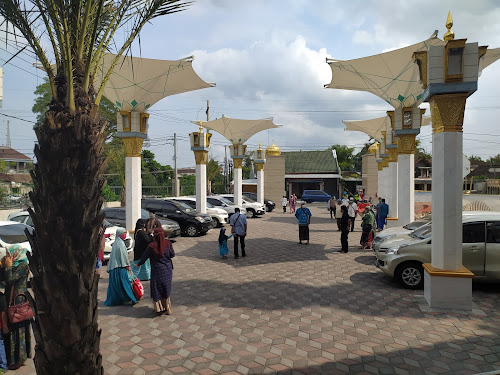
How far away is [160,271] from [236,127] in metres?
19.8

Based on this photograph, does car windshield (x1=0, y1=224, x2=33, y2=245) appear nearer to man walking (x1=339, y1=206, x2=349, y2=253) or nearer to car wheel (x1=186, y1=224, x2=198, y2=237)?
car wheel (x1=186, y1=224, x2=198, y2=237)

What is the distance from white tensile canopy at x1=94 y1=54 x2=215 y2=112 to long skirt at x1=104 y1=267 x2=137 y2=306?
8136 mm

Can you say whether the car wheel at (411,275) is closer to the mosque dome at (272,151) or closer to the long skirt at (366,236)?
the long skirt at (366,236)

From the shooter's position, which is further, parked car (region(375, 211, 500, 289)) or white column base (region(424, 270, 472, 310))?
parked car (region(375, 211, 500, 289))

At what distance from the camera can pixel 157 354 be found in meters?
4.77

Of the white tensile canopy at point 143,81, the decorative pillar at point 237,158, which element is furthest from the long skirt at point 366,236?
the decorative pillar at point 237,158

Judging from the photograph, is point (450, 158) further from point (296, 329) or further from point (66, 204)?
point (66, 204)

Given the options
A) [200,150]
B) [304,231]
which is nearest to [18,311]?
[304,231]

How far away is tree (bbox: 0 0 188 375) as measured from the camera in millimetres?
3238

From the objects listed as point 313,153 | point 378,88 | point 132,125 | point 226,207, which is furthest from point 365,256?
point 313,153

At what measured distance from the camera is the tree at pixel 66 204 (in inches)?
127

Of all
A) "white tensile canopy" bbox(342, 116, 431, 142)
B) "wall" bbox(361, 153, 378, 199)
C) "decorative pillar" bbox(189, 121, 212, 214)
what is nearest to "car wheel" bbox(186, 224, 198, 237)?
"decorative pillar" bbox(189, 121, 212, 214)

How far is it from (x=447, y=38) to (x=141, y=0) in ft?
18.4

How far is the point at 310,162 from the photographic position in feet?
153
